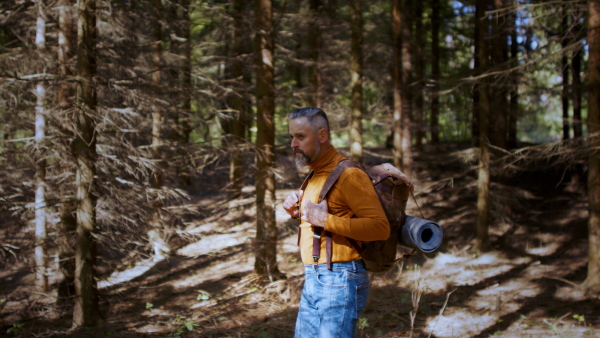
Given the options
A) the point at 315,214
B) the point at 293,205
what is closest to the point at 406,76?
the point at 293,205

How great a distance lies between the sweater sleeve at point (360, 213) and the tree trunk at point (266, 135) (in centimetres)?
677

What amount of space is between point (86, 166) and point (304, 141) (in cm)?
562

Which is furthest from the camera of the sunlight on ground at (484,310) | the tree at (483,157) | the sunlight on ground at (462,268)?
the tree at (483,157)

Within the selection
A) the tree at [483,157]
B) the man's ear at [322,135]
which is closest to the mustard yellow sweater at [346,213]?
the man's ear at [322,135]

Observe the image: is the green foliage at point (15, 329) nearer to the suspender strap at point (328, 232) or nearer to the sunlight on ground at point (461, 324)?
the sunlight on ground at point (461, 324)

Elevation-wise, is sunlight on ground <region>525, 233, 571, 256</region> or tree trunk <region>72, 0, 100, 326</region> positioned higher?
tree trunk <region>72, 0, 100, 326</region>

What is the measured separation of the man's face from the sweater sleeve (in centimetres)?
28

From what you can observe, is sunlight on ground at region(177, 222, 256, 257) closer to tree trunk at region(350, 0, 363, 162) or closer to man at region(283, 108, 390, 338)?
tree trunk at region(350, 0, 363, 162)

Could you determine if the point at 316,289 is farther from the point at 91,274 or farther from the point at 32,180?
the point at 32,180

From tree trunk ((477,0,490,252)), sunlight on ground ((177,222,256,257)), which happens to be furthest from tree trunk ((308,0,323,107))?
tree trunk ((477,0,490,252))

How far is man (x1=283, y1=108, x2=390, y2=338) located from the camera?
2693 mm

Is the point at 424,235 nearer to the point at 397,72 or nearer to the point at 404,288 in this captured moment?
the point at 404,288

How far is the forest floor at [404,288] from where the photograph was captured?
23.3 feet

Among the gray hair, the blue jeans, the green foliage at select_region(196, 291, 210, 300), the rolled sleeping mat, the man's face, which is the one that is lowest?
the green foliage at select_region(196, 291, 210, 300)
